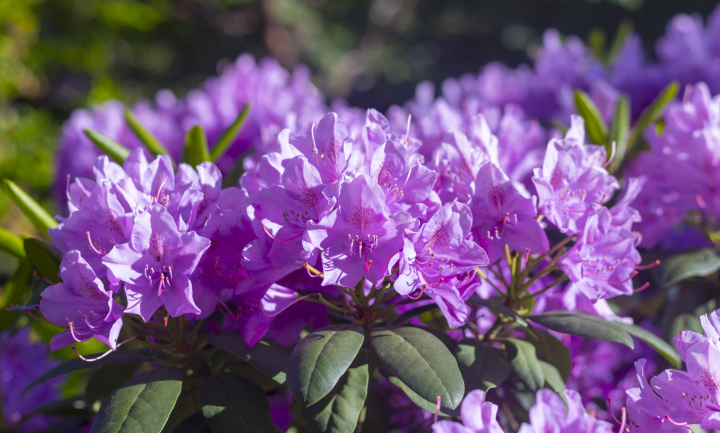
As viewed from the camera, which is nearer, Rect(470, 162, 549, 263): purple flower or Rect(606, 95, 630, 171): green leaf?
Rect(470, 162, 549, 263): purple flower

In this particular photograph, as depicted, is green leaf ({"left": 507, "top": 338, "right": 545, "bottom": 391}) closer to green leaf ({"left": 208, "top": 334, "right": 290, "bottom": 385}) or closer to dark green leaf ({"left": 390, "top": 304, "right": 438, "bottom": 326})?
dark green leaf ({"left": 390, "top": 304, "right": 438, "bottom": 326})

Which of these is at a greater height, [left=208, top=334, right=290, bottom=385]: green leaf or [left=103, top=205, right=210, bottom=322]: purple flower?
[left=103, top=205, right=210, bottom=322]: purple flower

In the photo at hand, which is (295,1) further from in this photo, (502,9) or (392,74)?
(502,9)

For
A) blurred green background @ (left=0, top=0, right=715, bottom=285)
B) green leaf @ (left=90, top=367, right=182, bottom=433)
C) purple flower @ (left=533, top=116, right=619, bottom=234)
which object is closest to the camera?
green leaf @ (left=90, top=367, right=182, bottom=433)

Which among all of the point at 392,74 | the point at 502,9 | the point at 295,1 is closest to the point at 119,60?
the point at 295,1

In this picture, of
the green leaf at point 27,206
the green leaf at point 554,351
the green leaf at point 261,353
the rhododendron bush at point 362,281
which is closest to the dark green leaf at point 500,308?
the rhododendron bush at point 362,281

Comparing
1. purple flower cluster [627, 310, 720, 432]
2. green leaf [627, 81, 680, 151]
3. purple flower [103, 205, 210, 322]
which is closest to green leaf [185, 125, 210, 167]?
purple flower [103, 205, 210, 322]

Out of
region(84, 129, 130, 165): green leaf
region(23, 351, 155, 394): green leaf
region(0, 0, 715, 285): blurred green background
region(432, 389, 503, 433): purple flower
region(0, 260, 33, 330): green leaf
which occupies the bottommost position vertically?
region(0, 0, 715, 285): blurred green background

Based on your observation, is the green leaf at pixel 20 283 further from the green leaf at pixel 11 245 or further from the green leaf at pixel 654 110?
the green leaf at pixel 654 110
